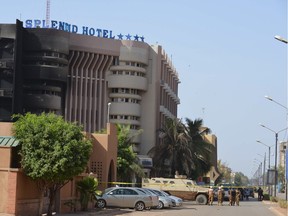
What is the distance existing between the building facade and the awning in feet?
191

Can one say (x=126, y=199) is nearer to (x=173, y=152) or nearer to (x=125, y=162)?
(x=125, y=162)

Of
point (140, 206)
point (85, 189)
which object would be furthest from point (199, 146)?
point (85, 189)

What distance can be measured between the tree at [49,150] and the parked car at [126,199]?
9667mm

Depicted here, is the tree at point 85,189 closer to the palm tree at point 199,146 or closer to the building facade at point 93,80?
the palm tree at point 199,146

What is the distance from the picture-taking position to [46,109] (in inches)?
3533

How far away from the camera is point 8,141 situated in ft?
95.1

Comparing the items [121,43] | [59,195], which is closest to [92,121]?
[121,43]

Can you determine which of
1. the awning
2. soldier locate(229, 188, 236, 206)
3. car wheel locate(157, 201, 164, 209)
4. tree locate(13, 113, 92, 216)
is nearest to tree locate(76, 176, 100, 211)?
tree locate(13, 113, 92, 216)

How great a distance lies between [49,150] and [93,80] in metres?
68.0

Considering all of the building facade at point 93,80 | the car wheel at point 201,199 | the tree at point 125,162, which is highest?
the building facade at point 93,80

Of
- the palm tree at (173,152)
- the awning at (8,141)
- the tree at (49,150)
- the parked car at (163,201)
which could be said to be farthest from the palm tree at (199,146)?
the awning at (8,141)

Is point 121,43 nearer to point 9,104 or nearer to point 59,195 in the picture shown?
point 9,104

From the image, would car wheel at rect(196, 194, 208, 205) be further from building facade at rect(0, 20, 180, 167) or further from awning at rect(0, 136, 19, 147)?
building facade at rect(0, 20, 180, 167)

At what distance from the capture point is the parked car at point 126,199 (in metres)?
39.9
